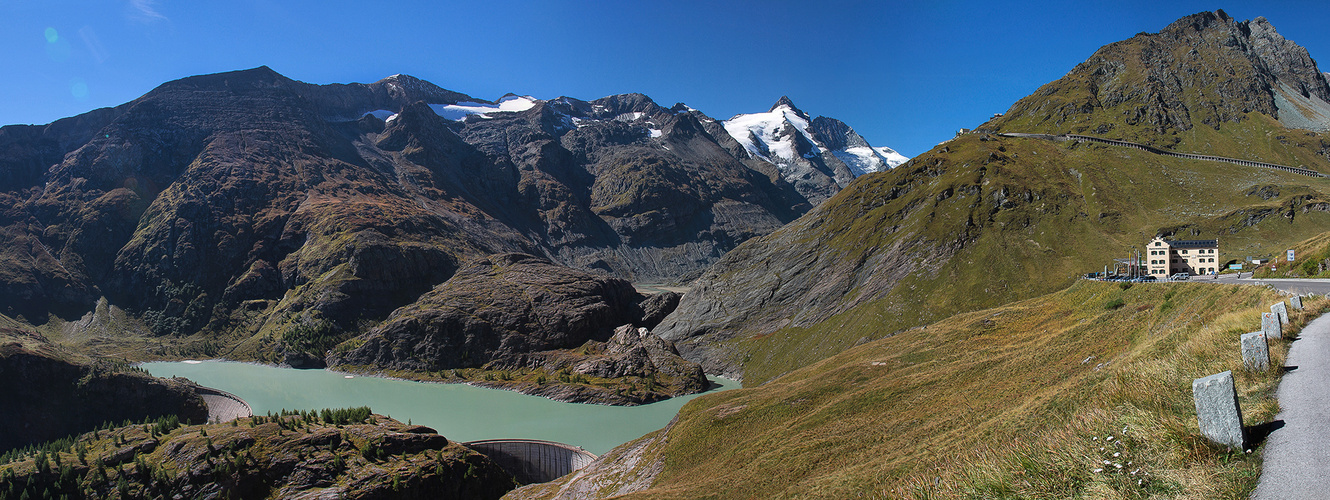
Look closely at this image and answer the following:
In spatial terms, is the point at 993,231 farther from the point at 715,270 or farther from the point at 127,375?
the point at 127,375

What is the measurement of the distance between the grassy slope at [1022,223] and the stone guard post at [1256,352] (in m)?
79.8

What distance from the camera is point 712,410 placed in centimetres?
4453

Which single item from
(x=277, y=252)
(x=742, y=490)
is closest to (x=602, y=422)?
(x=742, y=490)

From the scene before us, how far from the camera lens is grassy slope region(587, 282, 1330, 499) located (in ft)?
34.0

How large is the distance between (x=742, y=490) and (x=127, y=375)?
106 meters

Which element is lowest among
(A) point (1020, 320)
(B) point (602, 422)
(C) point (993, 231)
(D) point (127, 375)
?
(B) point (602, 422)

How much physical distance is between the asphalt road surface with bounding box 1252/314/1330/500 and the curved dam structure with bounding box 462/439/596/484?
202ft

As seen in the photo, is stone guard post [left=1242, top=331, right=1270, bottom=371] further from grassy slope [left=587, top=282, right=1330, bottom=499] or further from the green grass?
the green grass

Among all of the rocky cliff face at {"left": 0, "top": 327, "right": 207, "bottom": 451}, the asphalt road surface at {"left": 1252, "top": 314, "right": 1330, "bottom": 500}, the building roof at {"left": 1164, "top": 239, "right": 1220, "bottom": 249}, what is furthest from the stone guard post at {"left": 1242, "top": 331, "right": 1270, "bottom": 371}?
the rocky cliff face at {"left": 0, "top": 327, "right": 207, "bottom": 451}

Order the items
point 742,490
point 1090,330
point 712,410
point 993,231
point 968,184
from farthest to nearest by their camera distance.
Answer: point 968,184
point 993,231
point 712,410
point 1090,330
point 742,490

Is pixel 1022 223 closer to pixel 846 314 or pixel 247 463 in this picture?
pixel 846 314

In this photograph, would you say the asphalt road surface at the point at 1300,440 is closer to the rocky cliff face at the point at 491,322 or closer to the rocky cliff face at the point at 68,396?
the rocky cliff face at the point at 68,396

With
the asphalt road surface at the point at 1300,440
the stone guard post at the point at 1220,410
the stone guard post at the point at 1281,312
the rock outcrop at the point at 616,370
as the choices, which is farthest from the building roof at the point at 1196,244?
the stone guard post at the point at 1220,410

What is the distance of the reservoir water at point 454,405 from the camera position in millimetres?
82250
